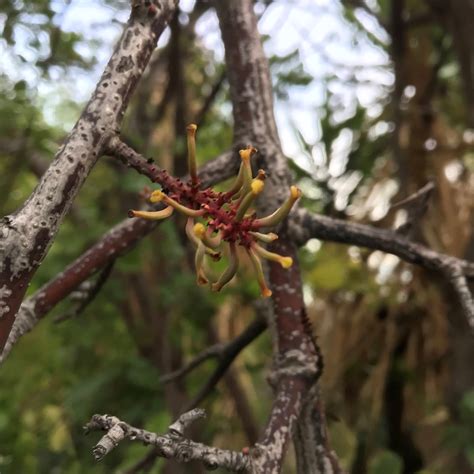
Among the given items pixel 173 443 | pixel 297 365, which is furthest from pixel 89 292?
pixel 173 443

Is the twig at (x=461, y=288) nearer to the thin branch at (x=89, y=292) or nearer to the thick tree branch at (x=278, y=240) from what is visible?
the thick tree branch at (x=278, y=240)

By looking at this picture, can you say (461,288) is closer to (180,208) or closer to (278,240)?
(278,240)

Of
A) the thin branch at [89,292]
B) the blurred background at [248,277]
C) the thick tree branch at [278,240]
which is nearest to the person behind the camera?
the thick tree branch at [278,240]

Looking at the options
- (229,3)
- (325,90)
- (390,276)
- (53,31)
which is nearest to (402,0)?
(325,90)

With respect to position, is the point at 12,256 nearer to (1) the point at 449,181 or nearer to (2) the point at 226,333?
(2) the point at 226,333

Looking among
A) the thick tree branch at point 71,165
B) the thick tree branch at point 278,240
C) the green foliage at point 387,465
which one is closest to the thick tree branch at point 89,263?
the thick tree branch at point 278,240

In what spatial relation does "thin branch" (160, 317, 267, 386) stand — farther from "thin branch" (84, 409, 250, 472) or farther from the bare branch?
"thin branch" (84, 409, 250, 472)
